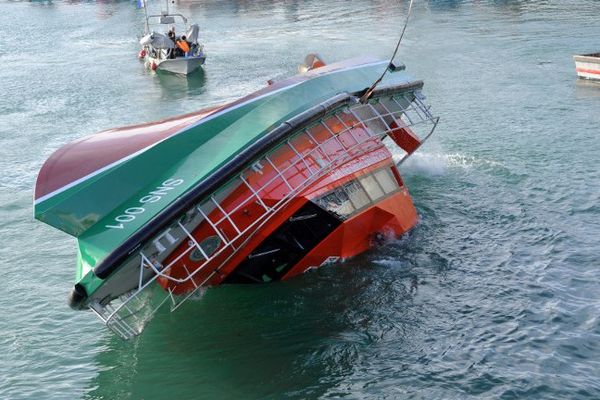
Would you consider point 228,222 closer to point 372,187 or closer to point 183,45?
point 372,187

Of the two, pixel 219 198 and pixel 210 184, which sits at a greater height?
pixel 210 184

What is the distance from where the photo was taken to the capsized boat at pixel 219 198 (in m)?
13.1

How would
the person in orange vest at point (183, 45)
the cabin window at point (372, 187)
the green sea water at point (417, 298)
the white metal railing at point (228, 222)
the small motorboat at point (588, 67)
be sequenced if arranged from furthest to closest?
the person in orange vest at point (183, 45) < the small motorboat at point (588, 67) < the cabin window at point (372, 187) < the white metal railing at point (228, 222) < the green sea water at point (417, 298)

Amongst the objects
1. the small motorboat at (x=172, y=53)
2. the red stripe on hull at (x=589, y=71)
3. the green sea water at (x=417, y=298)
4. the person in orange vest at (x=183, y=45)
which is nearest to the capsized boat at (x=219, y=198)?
the green sea water at (x=417, y=298)

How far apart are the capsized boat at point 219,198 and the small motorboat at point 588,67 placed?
20751 mm

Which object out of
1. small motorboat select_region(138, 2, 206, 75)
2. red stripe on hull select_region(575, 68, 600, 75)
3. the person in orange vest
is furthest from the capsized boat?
the person in orange vest

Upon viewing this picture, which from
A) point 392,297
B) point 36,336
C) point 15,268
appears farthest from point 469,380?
point 15,268

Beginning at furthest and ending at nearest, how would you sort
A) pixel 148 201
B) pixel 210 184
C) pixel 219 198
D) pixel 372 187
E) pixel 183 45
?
pixel 183 45 → pixel 372 187 → pixel 219 198 → pixel 148 201 → pixel 210 184

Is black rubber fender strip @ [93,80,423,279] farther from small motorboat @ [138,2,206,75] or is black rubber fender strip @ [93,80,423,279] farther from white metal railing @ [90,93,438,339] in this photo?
small motorboat @ [138,2,206,75]

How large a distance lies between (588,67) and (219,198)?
26.0 m

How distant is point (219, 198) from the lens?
1405cm

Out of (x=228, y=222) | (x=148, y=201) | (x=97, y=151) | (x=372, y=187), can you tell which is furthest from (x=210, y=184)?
(x=372, y=187)

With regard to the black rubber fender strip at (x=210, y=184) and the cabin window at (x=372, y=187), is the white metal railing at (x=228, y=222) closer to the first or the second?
the black rubber fender strip at (x=210, y=184)

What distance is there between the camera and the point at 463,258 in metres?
16.7
